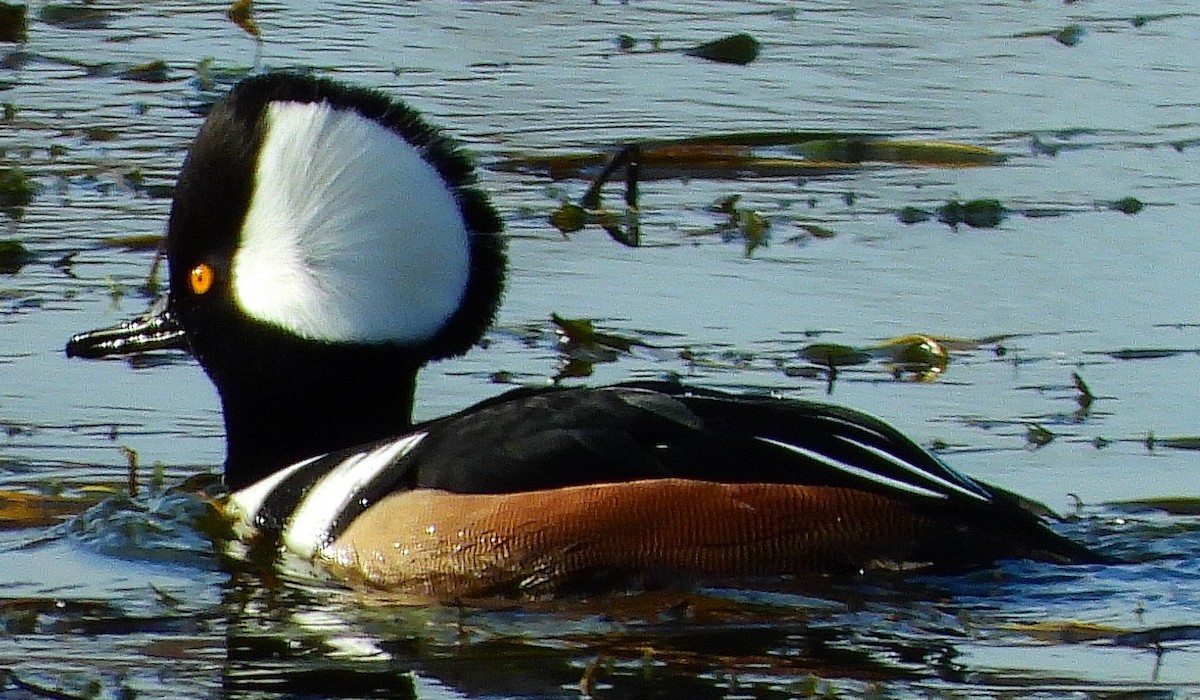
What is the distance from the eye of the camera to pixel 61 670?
568 cm

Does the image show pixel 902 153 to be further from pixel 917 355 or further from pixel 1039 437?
pixel 1039 437

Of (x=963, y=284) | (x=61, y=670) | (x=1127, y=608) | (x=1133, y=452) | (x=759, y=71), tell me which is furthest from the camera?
(x=759, y=71)

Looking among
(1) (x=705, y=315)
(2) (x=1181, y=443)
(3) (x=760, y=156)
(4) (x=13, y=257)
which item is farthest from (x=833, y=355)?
(4) (x=13, y=257)

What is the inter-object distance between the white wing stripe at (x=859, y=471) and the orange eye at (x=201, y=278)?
1.63 metres

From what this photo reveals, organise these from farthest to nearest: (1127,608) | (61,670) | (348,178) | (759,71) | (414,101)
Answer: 1. (759,71)
2. (414,101)
3. (348,178)
4. (1127,608)
5. (61,670)

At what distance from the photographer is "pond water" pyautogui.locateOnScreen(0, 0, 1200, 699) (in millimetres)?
5965

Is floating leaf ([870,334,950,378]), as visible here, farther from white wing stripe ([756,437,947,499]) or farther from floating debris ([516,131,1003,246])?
floating debris ([516,131,1003,246])

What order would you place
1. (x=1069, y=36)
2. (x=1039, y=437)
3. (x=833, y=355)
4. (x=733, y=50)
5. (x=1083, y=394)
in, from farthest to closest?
(x=1069, y=36), (x=733, y=50), (x=833, y=355), (x=1083, y=394), (x=1039, y=437)

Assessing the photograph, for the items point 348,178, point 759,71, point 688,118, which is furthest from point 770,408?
point 759,71

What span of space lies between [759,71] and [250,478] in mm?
5458

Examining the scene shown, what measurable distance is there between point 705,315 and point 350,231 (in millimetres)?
2085

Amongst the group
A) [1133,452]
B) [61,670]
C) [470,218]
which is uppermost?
[470,218]

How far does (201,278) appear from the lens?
723 cm

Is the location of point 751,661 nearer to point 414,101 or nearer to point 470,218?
point 470,218
